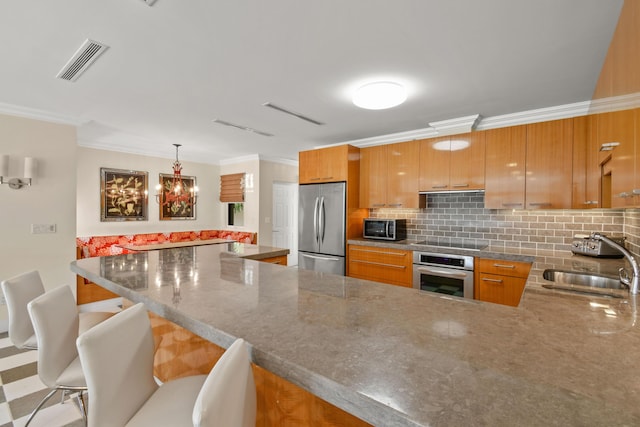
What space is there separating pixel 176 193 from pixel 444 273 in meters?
4.63

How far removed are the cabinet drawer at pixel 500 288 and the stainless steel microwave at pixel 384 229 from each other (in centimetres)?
113

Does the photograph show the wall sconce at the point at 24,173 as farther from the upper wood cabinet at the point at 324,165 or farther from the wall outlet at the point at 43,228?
the upper wood cabinet at the point at 324,165

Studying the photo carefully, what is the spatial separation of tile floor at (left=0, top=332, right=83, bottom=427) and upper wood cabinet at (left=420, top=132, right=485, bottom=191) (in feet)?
12.3

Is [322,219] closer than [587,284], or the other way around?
[587,284]

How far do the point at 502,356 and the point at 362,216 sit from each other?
11.6ft

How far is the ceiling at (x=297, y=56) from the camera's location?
1607mm

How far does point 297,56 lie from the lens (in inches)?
80.8

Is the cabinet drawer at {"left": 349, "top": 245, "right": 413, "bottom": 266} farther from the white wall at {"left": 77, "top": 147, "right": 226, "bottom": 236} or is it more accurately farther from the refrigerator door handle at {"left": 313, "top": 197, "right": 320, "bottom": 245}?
the white wall at {"left": 77, "top": 147, "right": 226, "bottom": 236}

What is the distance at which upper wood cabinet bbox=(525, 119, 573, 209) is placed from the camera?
9.39 ft

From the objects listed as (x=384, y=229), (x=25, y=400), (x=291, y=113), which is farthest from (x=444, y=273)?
(x=25, y=400)

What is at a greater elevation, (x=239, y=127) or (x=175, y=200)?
(x=239, y=127)

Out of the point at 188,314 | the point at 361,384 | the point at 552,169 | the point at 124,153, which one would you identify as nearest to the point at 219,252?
the point at 188,314

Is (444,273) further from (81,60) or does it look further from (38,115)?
(38,115)

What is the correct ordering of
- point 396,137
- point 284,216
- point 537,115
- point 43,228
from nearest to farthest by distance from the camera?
point 537,115 → point 43,228 → point 396,137 → point 284,216
